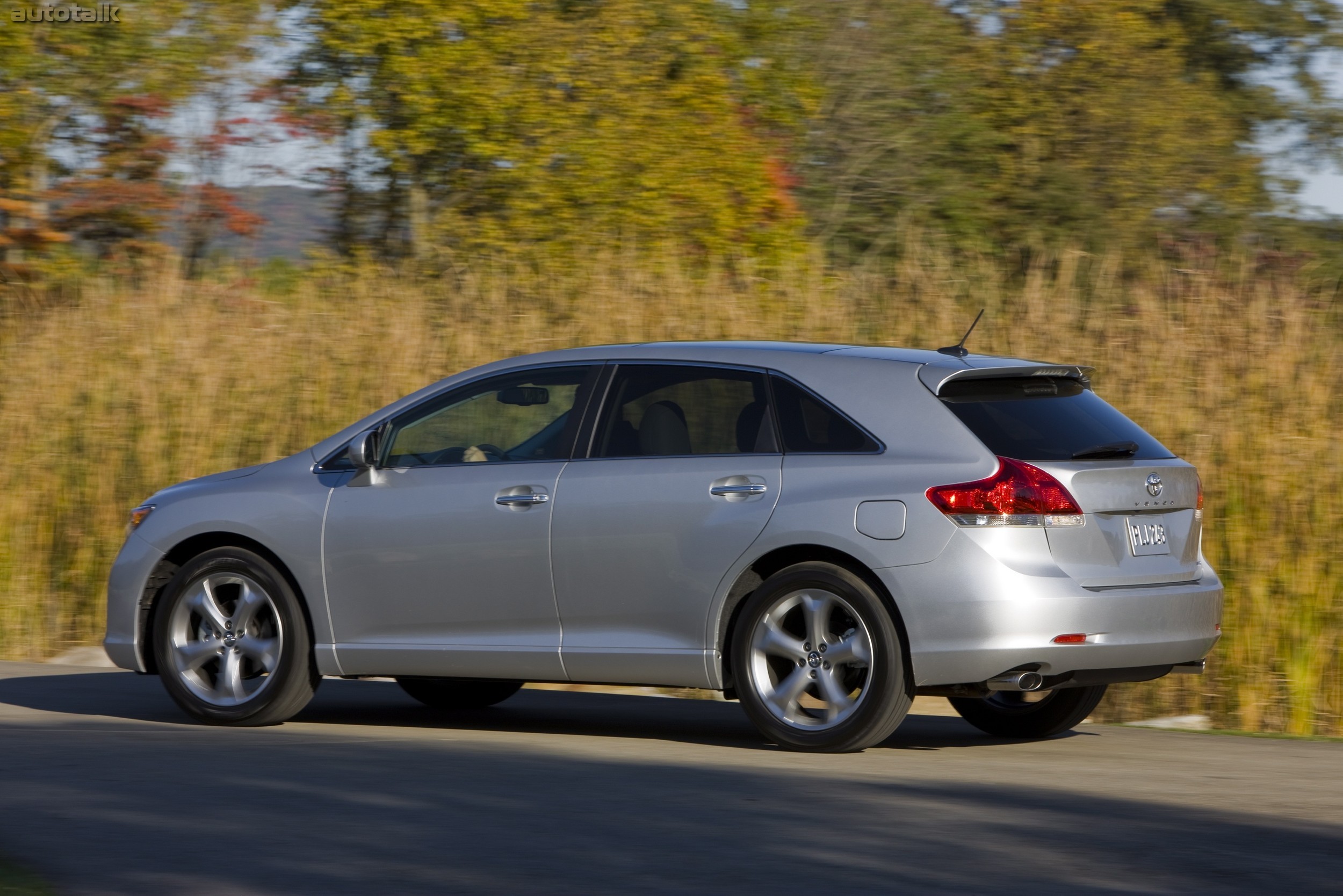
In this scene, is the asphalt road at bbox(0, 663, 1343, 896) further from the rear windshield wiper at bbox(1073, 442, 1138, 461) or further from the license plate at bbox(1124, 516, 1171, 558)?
the rear windshield wiper at bbox(1073, 442, 1138, 461)

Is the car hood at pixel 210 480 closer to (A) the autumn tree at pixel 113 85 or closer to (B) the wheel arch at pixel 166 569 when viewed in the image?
(B) the wheel arch at pixel 166 569

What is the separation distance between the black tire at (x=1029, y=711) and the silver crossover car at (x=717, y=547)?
0.01 m

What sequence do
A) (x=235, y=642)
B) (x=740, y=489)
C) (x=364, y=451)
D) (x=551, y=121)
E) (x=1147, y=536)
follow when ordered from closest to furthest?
(x=1147, y=536) < (x=740, y=489) < (x=364, y=451) < (x=235, y=642) < (x=551, y=121)

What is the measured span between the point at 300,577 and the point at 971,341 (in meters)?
6.26

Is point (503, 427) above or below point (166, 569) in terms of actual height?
above

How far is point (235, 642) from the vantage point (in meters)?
8.65

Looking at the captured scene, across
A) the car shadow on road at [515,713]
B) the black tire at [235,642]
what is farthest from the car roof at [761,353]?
the car shadow on road at [515,713]

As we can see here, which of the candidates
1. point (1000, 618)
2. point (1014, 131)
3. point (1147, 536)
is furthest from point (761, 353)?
point (1014, 131)

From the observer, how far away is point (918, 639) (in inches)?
289

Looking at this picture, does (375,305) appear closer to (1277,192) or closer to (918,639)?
(918,639)

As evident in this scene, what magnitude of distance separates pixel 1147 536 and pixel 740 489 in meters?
1.67

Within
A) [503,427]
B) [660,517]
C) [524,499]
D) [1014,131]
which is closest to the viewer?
[660,517]

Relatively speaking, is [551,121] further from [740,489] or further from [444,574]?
[740,489]

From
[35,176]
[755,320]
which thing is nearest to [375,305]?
[755,320]
